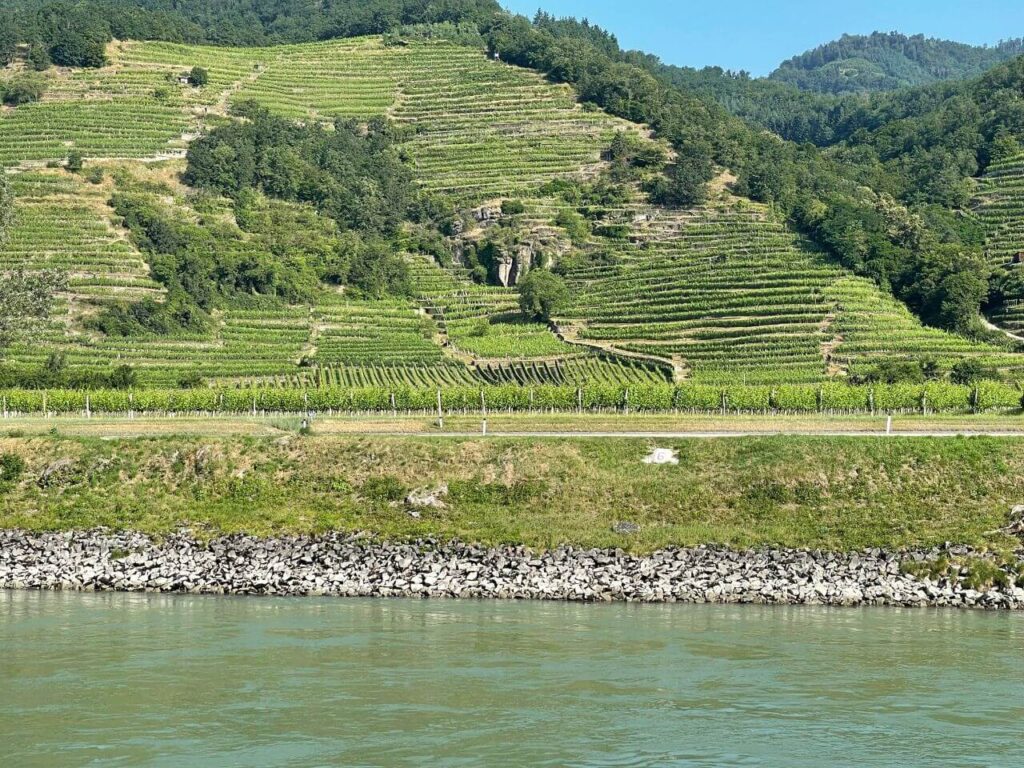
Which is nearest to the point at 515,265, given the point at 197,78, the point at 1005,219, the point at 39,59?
the point at 1005,219

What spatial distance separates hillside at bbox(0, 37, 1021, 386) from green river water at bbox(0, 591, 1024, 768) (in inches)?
1866

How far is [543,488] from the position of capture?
4162 cm

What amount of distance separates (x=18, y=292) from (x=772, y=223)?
65.6m

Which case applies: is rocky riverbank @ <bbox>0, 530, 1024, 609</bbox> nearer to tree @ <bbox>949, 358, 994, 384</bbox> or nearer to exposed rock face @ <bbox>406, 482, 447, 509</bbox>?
exposed rock face @ <bbox>406, 482, 447, 509</bbox>

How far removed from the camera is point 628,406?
2655 inches

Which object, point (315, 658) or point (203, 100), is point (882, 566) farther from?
point (203, 100)

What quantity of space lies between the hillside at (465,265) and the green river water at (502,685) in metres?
47.4

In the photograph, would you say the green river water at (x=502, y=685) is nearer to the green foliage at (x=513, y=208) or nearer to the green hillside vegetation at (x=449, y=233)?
the green hillside vegetation at (x=449, y=233)

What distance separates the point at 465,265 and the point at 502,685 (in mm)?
92323

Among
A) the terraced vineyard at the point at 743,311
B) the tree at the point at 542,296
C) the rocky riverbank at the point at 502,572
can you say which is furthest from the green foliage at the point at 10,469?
the tree at the point at 542,296

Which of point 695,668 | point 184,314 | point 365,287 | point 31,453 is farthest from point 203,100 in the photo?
point 695,668

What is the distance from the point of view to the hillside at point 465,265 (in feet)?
286

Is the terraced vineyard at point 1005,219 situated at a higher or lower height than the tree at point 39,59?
lower

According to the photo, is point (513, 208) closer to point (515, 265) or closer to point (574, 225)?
point (574, 225)
